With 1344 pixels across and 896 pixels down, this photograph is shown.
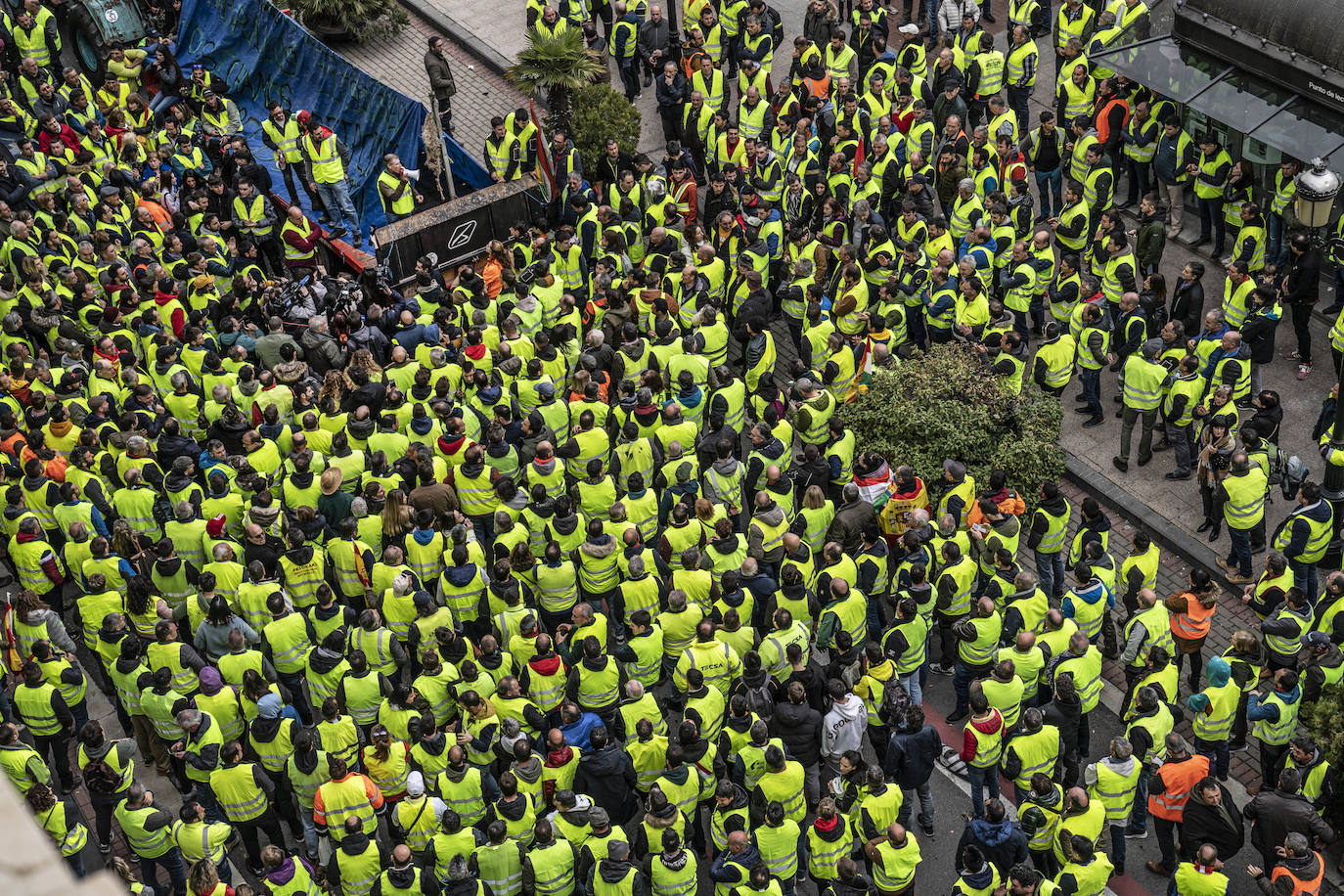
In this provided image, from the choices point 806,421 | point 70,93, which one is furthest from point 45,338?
point 806,421

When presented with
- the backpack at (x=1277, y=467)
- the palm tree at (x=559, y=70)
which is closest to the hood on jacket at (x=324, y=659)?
the backpack at (x=1277, y=467)

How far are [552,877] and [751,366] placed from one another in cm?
724

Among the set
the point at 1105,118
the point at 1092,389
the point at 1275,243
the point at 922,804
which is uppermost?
the point at 1105,118

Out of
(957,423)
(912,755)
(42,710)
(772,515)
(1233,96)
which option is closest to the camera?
(912,755)

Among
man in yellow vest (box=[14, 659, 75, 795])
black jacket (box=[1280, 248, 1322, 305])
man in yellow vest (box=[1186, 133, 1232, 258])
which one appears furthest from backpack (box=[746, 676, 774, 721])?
man in yellow vest (box=[1186, 133, 1232, 258])

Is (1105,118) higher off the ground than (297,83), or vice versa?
(1105,118)

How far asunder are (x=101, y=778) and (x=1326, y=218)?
12.5 meters

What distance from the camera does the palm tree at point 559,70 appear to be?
21.3 m

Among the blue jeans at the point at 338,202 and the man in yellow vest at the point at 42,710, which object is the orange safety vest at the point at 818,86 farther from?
the man in yellow vest at the point at 42,710

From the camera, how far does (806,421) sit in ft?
53.7

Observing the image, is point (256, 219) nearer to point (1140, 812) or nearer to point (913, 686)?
point (913, 686)

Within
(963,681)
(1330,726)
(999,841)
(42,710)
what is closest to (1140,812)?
(1330,726)

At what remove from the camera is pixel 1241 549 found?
15.7 meters

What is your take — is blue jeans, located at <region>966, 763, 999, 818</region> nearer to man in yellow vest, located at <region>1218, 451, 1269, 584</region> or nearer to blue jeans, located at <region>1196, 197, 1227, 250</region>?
man in yellow vest, located at <region>1218, 451, 1269, 584</region>
